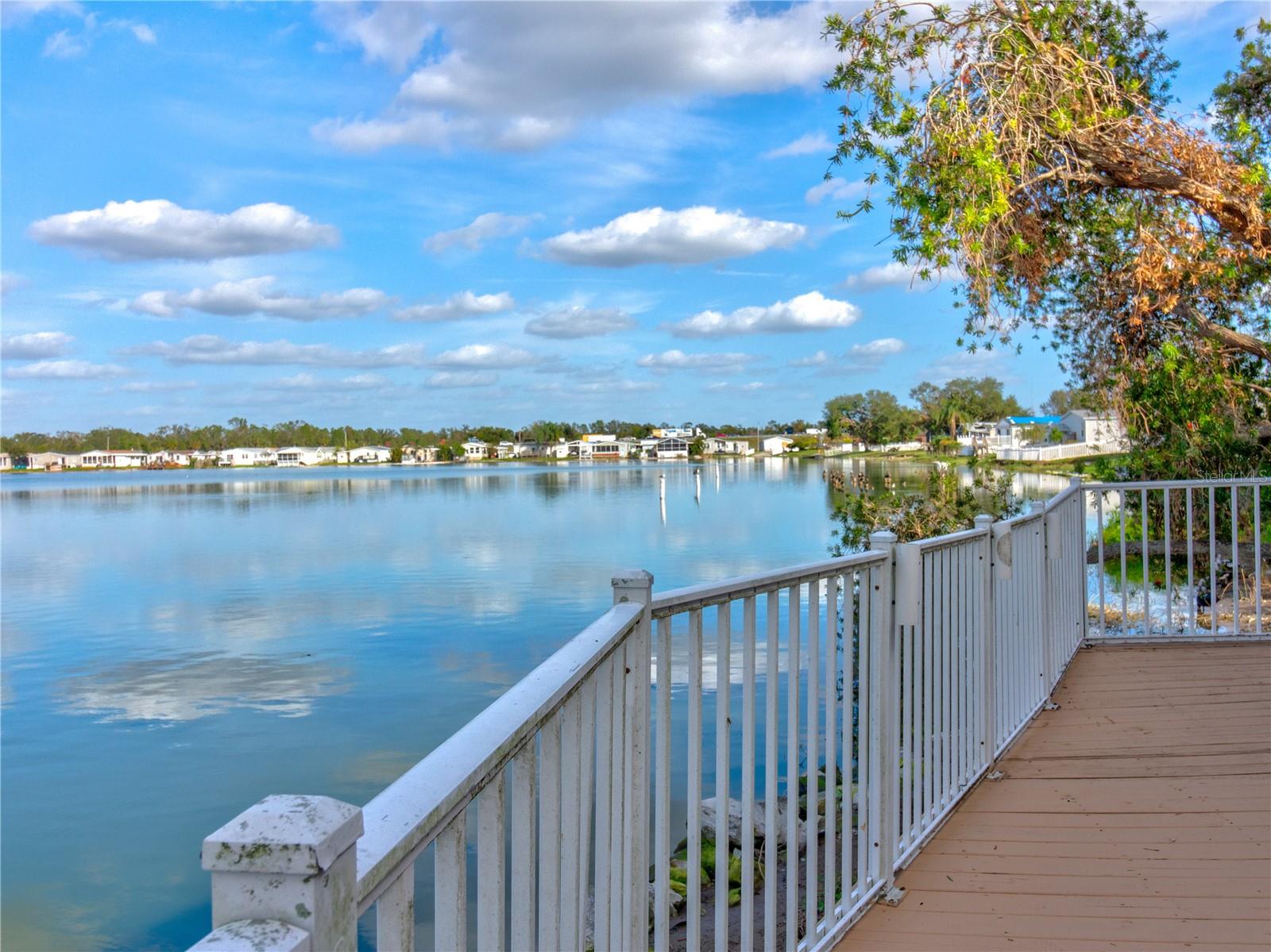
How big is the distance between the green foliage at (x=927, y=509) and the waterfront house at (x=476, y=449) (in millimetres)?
136114

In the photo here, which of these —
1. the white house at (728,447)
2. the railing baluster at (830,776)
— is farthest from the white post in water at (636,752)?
the white house at (728,447)

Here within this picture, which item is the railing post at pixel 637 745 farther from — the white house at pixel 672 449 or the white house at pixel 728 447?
the white house at pixel 672 449

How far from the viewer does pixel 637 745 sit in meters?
1.87

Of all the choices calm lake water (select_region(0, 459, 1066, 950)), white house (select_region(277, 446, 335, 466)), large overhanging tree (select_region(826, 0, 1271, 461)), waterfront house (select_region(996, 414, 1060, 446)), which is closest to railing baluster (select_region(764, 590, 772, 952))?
large overhanging tree (select_region(826, 0, 1271, 461))

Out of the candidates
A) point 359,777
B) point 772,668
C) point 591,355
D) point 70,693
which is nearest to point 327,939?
point 772,668

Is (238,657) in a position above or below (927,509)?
below

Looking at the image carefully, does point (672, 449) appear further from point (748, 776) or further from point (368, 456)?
point (748, 776)

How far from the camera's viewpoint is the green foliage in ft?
34.5

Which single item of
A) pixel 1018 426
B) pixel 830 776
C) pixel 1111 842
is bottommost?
pixel 1111 842

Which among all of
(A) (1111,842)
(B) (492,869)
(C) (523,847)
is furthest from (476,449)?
(B) (492,869)

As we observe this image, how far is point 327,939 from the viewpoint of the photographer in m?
0.77

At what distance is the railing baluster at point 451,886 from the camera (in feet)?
3.47

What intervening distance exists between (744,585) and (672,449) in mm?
137084

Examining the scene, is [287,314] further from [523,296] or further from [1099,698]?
[1099,698]
